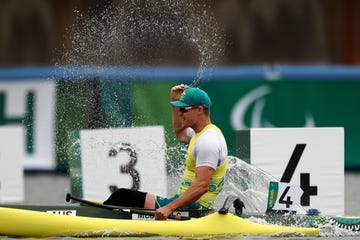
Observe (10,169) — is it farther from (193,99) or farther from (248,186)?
(193,99)

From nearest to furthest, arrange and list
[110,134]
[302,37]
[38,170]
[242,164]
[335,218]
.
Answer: [335,218]
[242,164]
[110,134]
[38,170]
[302,37]

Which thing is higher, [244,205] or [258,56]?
[258,56]

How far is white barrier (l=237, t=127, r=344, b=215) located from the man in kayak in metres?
1.84

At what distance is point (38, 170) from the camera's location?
784 inches

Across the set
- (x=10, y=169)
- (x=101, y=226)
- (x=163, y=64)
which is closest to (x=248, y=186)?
(x=101, y=226)

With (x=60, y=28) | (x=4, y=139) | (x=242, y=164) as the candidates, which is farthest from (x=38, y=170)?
(x=242, y=164)

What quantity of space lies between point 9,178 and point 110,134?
2221 millimetres

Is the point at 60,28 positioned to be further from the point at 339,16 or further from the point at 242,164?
the point at 242,164

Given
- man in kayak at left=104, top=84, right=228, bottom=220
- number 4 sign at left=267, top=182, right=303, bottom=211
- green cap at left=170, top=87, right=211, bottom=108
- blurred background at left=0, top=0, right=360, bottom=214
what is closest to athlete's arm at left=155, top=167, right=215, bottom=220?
man in kayak at left=104, top=84, right=228, bottom=220

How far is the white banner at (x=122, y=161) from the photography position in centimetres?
1391

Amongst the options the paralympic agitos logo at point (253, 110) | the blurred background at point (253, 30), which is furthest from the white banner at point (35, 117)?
the blurred background at point (253, 30)

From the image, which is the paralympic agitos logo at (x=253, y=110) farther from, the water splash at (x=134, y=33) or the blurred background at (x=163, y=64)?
the water splash at (x=134, y=33)

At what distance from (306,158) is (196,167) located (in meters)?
2.42

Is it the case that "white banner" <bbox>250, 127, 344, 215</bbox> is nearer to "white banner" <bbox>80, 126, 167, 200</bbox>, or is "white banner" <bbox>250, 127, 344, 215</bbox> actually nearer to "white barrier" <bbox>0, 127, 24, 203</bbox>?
"white banner" <bbox>80, 126, 167, 200</bbox>
